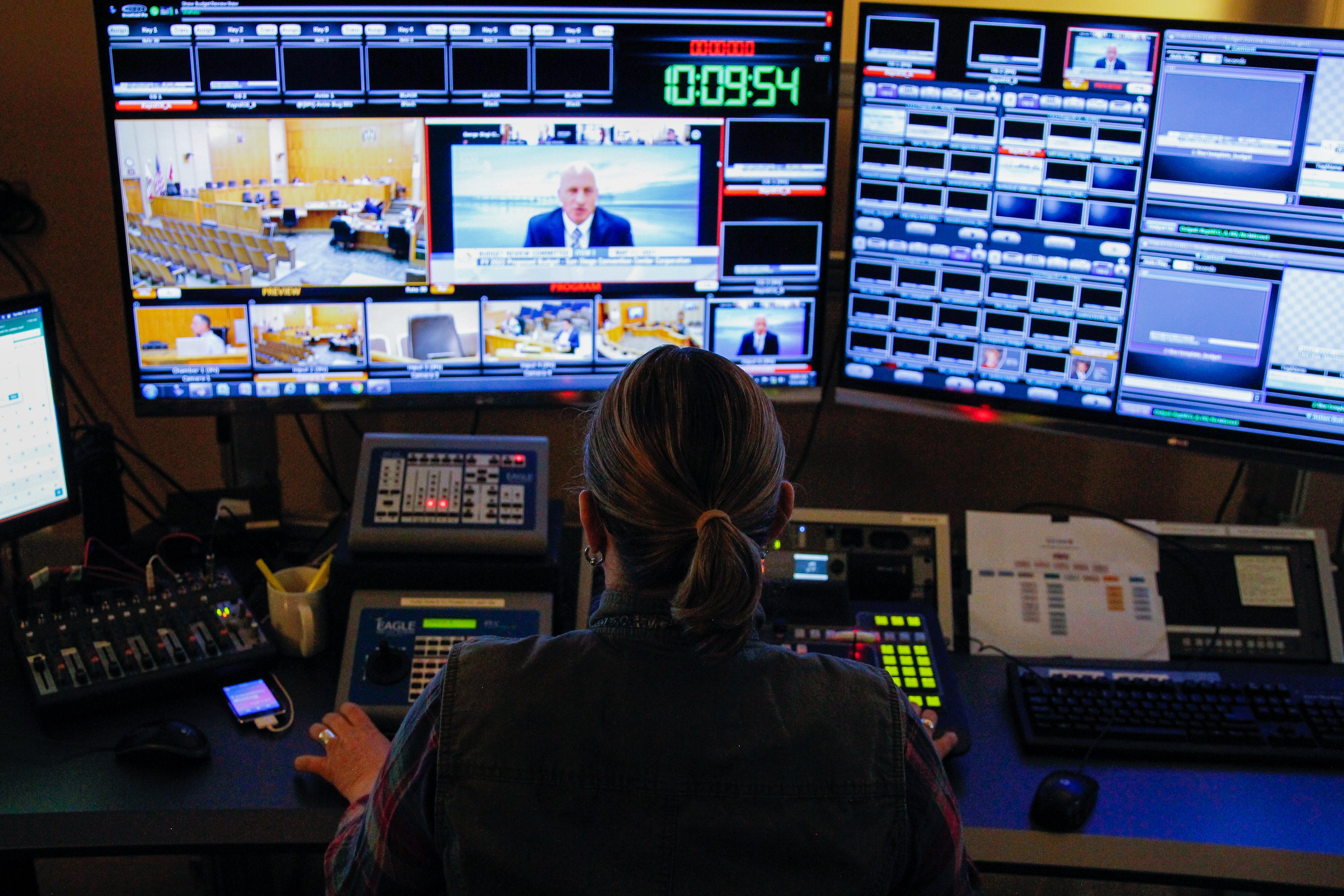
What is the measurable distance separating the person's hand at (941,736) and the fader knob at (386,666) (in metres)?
0.67

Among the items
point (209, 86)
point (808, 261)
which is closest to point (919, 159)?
point (808, 261)

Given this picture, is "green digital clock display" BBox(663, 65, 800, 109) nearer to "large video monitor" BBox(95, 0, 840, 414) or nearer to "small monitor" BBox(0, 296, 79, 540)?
"large video monitor" BBox(95, 0, 840, 414)

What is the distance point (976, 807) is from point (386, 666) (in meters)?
0.77

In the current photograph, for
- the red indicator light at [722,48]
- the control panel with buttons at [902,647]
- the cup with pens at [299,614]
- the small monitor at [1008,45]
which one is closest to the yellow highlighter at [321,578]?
the cup with pens at [299,614]

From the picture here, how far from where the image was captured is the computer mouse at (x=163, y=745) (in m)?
1.39

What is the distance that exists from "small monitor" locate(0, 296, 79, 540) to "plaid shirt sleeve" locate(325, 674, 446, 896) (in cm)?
88

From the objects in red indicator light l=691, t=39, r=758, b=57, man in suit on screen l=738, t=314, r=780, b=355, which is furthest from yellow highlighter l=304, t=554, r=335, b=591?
red indicator light l=691, t=39, r=758, b=57

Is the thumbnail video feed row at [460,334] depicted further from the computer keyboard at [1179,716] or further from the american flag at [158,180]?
the computer keyboard at [1179,716]

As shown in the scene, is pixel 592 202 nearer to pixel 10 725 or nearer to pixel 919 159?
pixel 919 159

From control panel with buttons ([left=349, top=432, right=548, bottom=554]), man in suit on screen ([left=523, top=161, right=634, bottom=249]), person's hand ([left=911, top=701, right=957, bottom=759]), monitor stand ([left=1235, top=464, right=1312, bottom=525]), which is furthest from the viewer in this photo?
monitor stand ([left=1235, top=464, right=1312, bottom=525])

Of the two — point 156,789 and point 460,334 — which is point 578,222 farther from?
point 156,789

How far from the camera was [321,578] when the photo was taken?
1.68 m

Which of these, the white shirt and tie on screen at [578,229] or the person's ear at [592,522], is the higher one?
the white shirt and tie on screen at [578,229]

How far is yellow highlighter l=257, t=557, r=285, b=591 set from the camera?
65.0 inches
